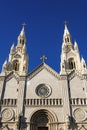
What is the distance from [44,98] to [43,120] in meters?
3.68

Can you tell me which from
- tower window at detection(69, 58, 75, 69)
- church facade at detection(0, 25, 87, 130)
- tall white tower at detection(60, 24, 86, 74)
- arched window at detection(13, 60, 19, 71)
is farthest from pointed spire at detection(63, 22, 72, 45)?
arched window at detection(13, 60, 19, 71)

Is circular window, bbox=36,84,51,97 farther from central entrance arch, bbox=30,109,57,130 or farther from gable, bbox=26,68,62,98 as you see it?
central entrance arch, bbox=30,109,57,130

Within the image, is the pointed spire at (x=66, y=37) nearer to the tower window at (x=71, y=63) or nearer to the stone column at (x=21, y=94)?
the tower window at (x=71, y=63)

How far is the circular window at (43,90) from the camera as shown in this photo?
32719 millimetres

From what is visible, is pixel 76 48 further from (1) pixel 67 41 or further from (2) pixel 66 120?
(2) pixel 66 120

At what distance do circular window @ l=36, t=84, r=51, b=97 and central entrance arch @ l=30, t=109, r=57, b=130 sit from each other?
3075 millimetres

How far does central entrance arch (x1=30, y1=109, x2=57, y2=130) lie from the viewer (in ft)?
97.3

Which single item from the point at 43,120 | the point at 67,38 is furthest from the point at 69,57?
the point at 43,120

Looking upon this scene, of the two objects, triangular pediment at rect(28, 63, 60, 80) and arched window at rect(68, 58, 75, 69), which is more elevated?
arched window at rect(68, 58, 75, 69)

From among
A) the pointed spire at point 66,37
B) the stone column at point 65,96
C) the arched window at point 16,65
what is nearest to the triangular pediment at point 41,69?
the stone column at point 65,96

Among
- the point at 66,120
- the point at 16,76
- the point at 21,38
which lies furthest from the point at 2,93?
the point at 21,38

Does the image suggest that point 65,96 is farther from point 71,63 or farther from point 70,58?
point 70,58

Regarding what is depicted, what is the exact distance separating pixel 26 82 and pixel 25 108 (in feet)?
16.9

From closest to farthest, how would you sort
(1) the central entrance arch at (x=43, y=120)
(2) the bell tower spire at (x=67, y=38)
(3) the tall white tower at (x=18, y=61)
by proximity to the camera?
(1) the central entrance arch at (x=43, y=120)
(3) the tall white tower at (x=18, y=61)
(2) the bell tower spire at (x=67, y=38)
